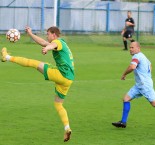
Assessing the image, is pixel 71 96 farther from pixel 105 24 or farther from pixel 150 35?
pixel 105 24

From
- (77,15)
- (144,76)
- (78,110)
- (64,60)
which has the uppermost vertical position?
(64,60)

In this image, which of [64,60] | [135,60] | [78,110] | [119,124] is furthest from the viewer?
[78,110]

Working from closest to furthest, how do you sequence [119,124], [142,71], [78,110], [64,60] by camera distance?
[64,60], [142,71], [119,124], [78,110]

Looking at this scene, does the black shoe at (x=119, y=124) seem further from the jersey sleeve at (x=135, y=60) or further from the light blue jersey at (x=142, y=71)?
the jersey sleeve at (x=135, y=60)

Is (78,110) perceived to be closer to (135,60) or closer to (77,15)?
(135,60)

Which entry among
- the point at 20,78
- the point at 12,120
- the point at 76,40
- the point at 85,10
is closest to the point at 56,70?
the point at 12,120

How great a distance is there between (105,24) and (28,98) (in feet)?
115

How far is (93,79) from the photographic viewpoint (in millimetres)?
21500

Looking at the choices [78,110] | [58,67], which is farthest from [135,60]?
[78,110]

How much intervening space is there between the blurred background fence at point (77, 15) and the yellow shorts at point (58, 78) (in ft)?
98.8

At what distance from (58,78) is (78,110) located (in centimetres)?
356

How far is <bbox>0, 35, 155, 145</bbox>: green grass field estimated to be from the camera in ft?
39.7

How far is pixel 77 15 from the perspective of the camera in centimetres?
5056

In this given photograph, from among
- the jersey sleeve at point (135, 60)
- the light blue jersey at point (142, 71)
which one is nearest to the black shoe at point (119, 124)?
Result: the light blue jersey at point (142, 71)
